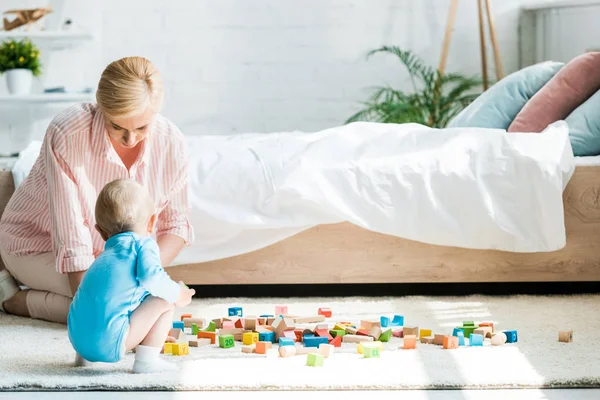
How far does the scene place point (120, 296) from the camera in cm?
197

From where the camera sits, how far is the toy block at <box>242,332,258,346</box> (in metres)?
2.30

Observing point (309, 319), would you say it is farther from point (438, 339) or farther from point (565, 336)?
point (565, 336)

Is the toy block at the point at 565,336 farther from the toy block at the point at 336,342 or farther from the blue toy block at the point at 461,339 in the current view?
the toy block at the point at 336,342

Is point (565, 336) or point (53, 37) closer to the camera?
point (565, 336)

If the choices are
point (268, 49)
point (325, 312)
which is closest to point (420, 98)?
point (268, 49)

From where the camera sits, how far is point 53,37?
5.16 m

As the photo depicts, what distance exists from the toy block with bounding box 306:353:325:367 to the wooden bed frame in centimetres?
91

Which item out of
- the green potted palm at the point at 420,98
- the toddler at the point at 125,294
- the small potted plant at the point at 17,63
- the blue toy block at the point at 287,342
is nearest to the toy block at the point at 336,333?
the blue toy block at the point at 287,342

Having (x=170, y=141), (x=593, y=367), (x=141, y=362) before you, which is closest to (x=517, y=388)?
(x=593, y=367)

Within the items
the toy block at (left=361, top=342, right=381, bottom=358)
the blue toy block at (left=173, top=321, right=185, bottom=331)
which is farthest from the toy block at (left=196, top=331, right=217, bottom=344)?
the toy block at (left=361, top=342, right=381, bottom=358)

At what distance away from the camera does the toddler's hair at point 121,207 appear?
201 cm

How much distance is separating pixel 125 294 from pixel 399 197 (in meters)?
1.21

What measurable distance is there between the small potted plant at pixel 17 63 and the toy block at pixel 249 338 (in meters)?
3.19

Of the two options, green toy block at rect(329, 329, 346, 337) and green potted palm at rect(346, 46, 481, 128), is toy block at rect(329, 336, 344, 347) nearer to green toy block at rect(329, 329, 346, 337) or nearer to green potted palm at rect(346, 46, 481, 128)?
green toy block at rect(329, 329, 346, 337)
